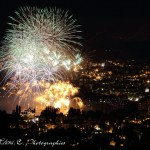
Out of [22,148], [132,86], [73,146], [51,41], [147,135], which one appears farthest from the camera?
[132,86]

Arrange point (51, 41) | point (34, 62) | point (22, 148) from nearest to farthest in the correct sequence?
point (22, 148), point (51, 41), point (34, 62)

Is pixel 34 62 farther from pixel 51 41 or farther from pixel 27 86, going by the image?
pixel 27 86

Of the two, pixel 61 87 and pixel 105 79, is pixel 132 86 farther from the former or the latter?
pixel 61 87

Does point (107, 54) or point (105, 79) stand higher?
point (107, 54)

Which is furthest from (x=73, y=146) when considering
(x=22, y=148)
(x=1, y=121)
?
(x=1, y=121)

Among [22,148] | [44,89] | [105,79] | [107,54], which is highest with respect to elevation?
[107,54]

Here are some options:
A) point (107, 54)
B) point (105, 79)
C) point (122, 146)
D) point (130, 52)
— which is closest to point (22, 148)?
point (122, 146)

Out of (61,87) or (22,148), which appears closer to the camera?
(22,148)

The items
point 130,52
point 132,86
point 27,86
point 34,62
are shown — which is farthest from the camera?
point 130,52

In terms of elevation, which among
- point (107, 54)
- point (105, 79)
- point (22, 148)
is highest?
point (107, 54)
